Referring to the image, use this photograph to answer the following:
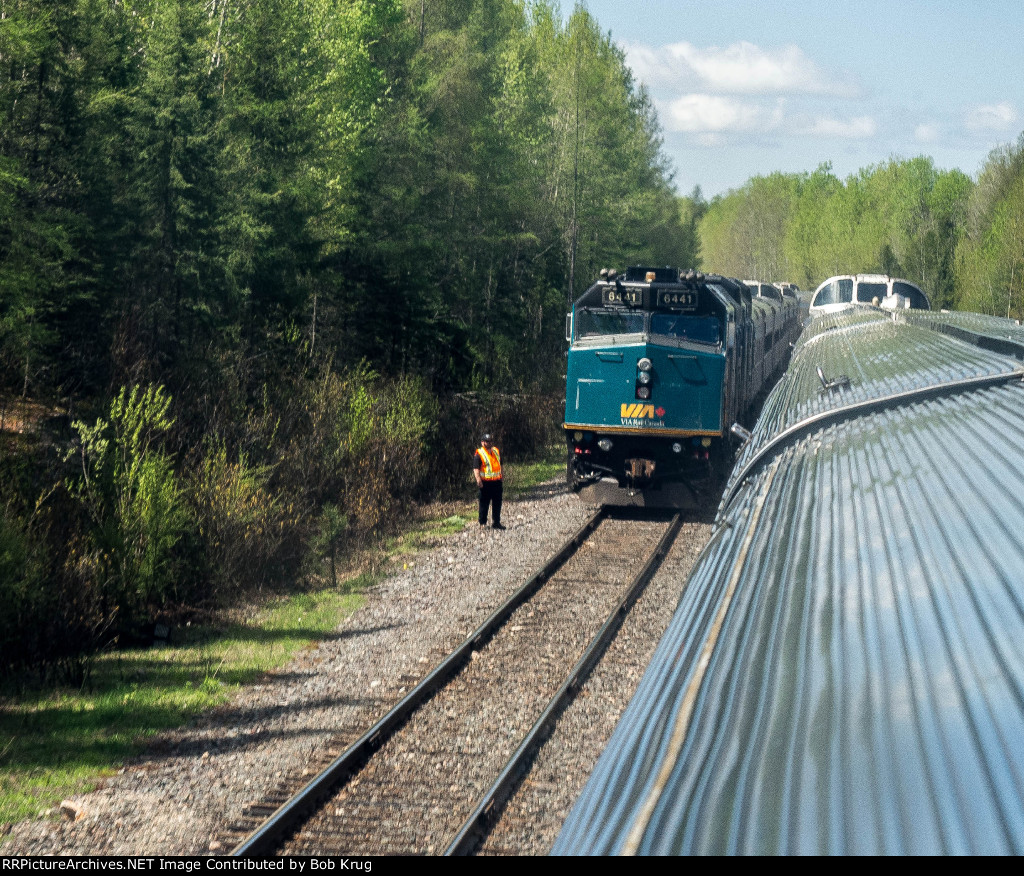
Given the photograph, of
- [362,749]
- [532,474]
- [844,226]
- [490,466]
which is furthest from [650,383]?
[844,226]

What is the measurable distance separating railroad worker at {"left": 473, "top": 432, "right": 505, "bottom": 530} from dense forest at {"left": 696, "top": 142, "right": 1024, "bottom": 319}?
35025 mm

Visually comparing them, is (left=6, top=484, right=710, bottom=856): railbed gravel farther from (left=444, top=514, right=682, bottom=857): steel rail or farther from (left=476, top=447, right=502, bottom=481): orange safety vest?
(left=476, top=447, right=502, bottom=481): orange safety vest

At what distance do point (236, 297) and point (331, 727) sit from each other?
11607 mm

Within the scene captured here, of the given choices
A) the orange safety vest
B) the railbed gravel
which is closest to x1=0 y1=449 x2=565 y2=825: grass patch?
the railbed gravel

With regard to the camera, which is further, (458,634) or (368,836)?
(458,634)

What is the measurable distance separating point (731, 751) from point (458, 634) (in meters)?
7.89

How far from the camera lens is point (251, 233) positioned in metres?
17.5

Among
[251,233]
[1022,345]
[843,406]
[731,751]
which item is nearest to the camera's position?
[731,751]

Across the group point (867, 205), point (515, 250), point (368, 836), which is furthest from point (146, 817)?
point (867, 205)

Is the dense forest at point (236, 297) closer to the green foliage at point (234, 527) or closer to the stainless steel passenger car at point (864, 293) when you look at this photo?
the green foliage at point (234, 527)

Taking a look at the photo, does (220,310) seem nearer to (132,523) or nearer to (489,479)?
(489,479)

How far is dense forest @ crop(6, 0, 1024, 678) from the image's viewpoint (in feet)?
38.7

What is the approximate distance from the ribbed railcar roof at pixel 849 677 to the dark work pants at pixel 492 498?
33.0ft

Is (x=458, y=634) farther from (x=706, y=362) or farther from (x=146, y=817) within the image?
(x=706, y=362)
